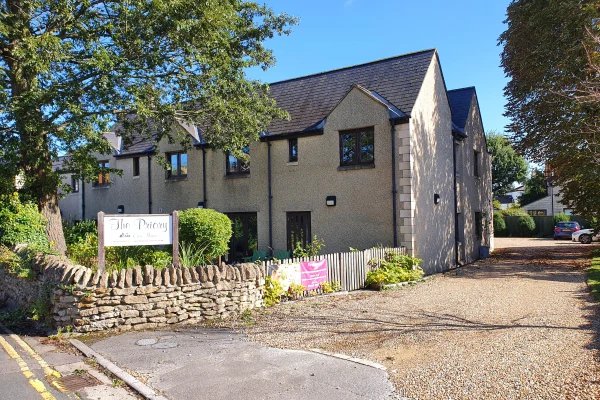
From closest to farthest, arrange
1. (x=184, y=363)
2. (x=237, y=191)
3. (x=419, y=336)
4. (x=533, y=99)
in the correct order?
(x=184, y=363) < (x=419, y=336) < (x=237, y=191) < (x=533, y=99)

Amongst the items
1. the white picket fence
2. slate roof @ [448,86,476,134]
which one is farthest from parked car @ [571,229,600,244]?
the white picket fence

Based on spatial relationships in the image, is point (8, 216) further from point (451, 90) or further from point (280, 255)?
point (451, 90)

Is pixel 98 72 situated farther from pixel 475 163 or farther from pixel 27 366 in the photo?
pixel 475 163

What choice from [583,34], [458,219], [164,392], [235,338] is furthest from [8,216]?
[583,34]

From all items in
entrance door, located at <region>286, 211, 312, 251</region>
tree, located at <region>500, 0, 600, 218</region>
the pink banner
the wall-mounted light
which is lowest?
the pink banner

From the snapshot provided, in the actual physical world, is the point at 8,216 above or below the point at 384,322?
above

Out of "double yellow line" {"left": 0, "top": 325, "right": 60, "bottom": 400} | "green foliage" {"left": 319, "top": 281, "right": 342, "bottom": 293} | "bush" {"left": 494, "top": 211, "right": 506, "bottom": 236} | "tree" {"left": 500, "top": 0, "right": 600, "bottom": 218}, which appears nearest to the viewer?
"double yellow line" {"left": 0, "top": 325, "right": 60, "bottom": 400}

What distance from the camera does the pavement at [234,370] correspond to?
19.0 feet

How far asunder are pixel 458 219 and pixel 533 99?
7.38 m

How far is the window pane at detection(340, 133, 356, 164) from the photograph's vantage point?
57.4 feet

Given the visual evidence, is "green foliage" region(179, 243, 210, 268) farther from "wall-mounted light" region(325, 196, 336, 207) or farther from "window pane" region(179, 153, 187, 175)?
"window pane" region(179, 153, 187, 175)

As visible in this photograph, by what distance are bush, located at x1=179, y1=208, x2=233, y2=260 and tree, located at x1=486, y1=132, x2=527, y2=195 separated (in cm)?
5060

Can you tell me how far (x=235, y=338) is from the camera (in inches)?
330

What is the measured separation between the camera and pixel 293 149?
18984 mm
